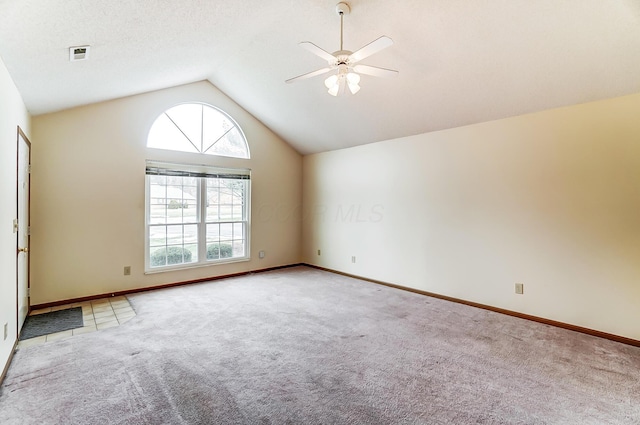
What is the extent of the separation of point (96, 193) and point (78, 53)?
2283 millimetres

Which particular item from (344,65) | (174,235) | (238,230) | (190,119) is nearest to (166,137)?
(190,119)

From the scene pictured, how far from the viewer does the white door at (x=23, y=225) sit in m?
3.07

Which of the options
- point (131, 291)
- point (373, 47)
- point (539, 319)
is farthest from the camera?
point (131, 291)

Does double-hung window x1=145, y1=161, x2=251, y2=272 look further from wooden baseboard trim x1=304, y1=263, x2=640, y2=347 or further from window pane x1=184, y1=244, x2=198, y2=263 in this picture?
wooden baseboard trim x1=304, y1=263, x2=640, y2=347

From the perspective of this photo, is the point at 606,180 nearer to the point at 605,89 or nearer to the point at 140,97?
the point at 605,89

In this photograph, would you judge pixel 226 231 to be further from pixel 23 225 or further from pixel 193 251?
pixel 23 225

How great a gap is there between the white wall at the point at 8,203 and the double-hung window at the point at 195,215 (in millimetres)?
1907

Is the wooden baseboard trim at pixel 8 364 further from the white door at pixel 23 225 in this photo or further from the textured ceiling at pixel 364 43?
the textured ceiling at pixel 364 43

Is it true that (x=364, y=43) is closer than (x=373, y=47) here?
No

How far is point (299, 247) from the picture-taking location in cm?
668

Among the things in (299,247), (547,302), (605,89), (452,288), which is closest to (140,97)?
(299,247)

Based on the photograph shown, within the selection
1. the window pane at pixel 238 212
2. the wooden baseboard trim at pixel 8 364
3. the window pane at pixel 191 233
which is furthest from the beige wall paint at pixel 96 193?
the wooden baseboard trim at pixel 8 364

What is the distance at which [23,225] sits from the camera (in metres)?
3.34

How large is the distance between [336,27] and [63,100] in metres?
3.21
